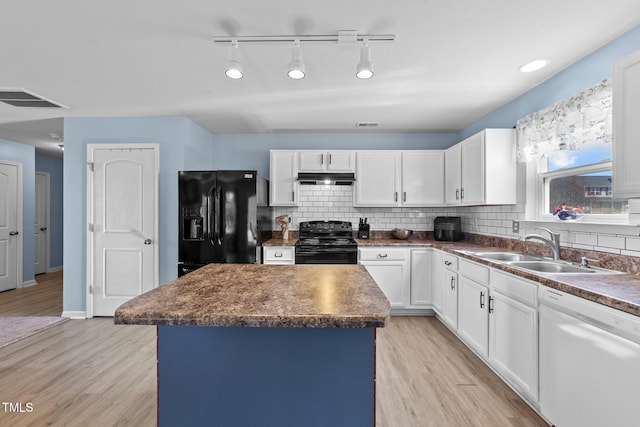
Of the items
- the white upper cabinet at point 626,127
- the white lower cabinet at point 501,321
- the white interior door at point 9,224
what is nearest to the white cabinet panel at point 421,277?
the white lower cabinet at point 501,321

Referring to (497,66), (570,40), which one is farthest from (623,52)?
(497,66)

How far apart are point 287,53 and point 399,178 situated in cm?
233

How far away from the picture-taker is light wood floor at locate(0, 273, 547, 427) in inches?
74.9

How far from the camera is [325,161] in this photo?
3984 millimetres

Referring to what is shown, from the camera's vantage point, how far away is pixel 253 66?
2389 millimetres

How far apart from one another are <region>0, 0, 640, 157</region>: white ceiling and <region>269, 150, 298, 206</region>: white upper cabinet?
58 centimetres

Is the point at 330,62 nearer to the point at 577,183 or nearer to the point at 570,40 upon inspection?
the point at 570,40

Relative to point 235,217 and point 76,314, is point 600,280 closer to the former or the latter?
point 235,217

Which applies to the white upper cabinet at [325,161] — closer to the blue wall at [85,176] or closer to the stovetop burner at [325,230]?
the stovetop burner at [325,230]

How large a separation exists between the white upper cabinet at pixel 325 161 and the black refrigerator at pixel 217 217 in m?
0.86

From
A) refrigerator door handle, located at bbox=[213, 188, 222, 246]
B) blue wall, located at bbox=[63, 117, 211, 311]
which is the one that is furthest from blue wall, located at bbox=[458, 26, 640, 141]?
blue wall, located at bbox=[63, 117, 211, 311]

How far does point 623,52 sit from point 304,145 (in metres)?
3.27

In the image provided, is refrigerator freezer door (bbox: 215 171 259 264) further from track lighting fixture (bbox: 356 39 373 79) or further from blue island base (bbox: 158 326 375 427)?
blue island base (bbox: 158 326 375 427)

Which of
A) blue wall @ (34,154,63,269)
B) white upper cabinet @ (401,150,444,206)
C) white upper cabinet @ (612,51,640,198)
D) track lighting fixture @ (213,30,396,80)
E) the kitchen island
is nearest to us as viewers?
the kitchen island
